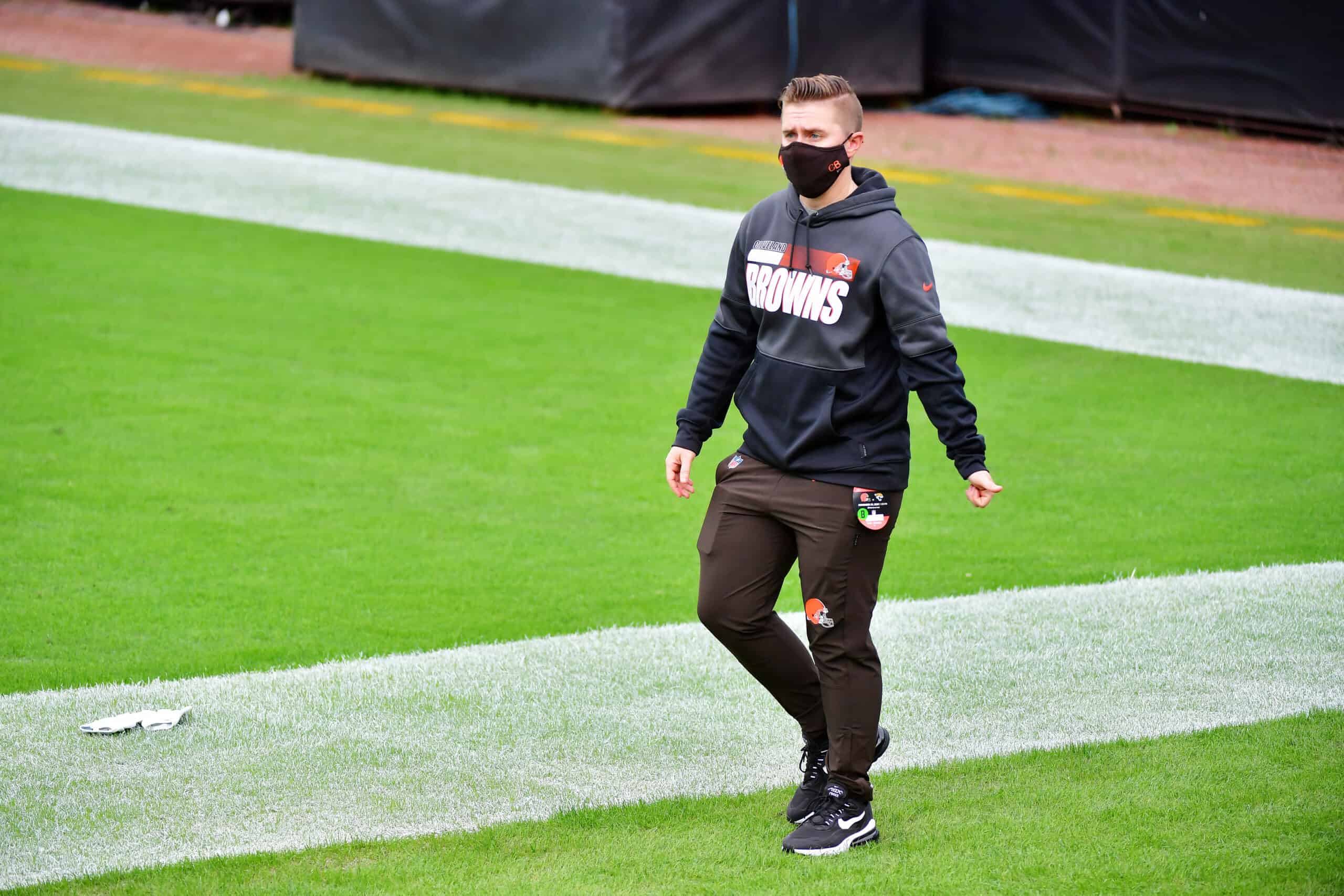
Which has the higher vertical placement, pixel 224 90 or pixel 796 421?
pixel 796 421

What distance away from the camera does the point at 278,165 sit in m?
15.6

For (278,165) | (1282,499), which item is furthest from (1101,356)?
(278,165)

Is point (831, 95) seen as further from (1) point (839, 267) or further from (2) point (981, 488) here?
(2) point (981, 488)

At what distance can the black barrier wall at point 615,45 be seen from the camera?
2009cm

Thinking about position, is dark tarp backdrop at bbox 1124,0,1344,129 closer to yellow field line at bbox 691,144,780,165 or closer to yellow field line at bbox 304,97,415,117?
yellow field line at bbox 691,144,780,165

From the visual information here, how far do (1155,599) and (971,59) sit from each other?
704 inches

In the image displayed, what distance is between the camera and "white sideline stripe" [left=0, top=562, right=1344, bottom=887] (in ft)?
14.5

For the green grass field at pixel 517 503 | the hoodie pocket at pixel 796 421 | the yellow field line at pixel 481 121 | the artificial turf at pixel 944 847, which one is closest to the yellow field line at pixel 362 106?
the yellow field line at pixel 481 121

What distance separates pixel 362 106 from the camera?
20062 millimetres

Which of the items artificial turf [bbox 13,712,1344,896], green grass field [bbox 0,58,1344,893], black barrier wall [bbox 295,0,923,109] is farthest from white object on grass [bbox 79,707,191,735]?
black barrier wall [bbox 295,0,923,109]

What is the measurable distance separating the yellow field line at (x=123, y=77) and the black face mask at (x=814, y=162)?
58.7ft

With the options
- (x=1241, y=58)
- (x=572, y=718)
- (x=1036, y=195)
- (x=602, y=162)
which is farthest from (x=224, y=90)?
(x=572, y=718)

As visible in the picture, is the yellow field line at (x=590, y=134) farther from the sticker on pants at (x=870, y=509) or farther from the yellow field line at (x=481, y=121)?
the sticker on pants at (x=870, y=509)

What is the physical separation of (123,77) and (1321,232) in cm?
1469
